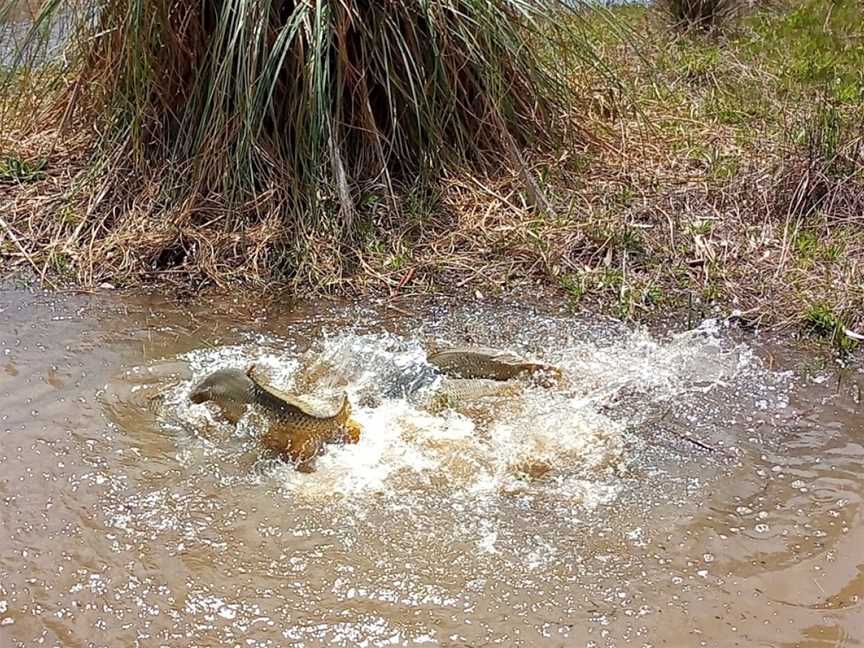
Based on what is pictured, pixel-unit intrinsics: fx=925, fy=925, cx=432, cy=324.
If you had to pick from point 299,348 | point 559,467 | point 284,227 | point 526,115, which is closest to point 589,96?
point 526,115

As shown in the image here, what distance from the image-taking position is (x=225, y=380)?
9.82 ft

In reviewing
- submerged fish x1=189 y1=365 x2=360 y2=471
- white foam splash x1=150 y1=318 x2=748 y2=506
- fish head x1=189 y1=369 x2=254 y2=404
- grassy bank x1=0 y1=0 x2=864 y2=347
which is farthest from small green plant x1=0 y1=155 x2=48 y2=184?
submerged fish x1=189 y1=365 x2=360 y2=471

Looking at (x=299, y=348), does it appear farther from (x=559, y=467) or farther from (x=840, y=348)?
(x=840, y=348)

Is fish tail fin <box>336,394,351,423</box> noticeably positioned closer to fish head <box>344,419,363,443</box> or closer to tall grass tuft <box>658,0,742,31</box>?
fish head <box>344,419,363,443</box>

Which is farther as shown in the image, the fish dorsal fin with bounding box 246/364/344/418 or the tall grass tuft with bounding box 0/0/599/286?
the tall grass tuft with bounding box 0/0/599/286

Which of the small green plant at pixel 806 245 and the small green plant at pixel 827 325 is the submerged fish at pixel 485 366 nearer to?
the small green plant at pixel 827 325

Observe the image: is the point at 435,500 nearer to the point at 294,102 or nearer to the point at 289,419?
the point at 289,419

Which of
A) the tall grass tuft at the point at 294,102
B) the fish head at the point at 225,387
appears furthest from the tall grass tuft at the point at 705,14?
the fish head at the point at 225,387

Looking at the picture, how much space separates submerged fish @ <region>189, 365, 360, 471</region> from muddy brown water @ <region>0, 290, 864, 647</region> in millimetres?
48

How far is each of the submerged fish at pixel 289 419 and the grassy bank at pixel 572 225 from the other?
103 cm

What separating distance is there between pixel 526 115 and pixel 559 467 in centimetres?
245

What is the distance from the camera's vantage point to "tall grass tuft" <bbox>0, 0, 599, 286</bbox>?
13.3 ft

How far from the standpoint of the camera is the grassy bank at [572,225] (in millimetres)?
3896

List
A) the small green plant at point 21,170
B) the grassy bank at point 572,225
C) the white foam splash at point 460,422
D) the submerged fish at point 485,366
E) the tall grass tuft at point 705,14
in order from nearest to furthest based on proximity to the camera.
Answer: the white foam splash at point 460,422 → the submerged fish at point 485,366 → the grassy bank at point 572,225 → the small green plant at point 21,170 → the tall grass tuft at point 705,14
